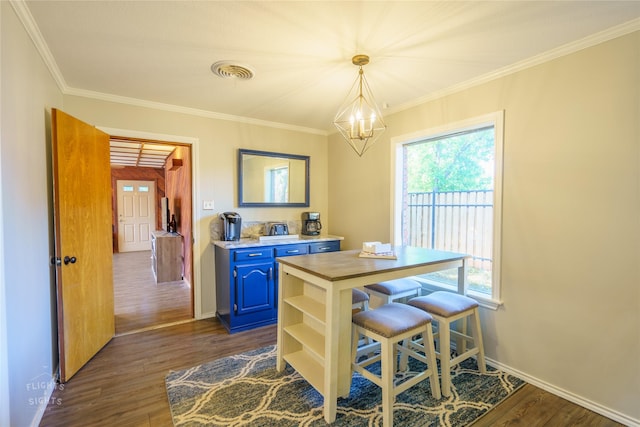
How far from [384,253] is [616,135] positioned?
5.36 feet

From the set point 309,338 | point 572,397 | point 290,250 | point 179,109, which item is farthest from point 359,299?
point 179,109

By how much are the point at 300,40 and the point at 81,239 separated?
233cm

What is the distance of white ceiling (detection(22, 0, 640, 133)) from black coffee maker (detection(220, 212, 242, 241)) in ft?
4.37

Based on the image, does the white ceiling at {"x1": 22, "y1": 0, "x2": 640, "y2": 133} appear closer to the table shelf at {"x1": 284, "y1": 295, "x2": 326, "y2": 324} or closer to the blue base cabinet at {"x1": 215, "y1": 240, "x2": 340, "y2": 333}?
the blue base cabinet at {"x1": 215, "y1": 240, "x2": 340, "y2": 333}

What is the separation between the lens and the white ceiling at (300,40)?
1606 millimetres

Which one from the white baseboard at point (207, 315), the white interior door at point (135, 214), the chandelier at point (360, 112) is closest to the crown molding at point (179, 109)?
the chandelier at point (360, 112)

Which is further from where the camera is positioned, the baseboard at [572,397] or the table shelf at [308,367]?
the table shelf at [308,367]

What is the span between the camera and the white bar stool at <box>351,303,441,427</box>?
1700 mm

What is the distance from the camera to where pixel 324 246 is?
146 inches

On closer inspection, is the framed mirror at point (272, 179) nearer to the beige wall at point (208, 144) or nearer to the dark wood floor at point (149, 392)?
the beige wall at point (208, 144)

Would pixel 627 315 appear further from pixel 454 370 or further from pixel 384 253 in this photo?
pixel 384 253

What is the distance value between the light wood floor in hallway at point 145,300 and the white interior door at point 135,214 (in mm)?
2398

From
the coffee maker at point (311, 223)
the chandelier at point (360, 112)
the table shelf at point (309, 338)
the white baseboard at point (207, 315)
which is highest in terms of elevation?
the chandelier at point (360, 112)

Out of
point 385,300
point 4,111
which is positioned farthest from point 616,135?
point 4,111
